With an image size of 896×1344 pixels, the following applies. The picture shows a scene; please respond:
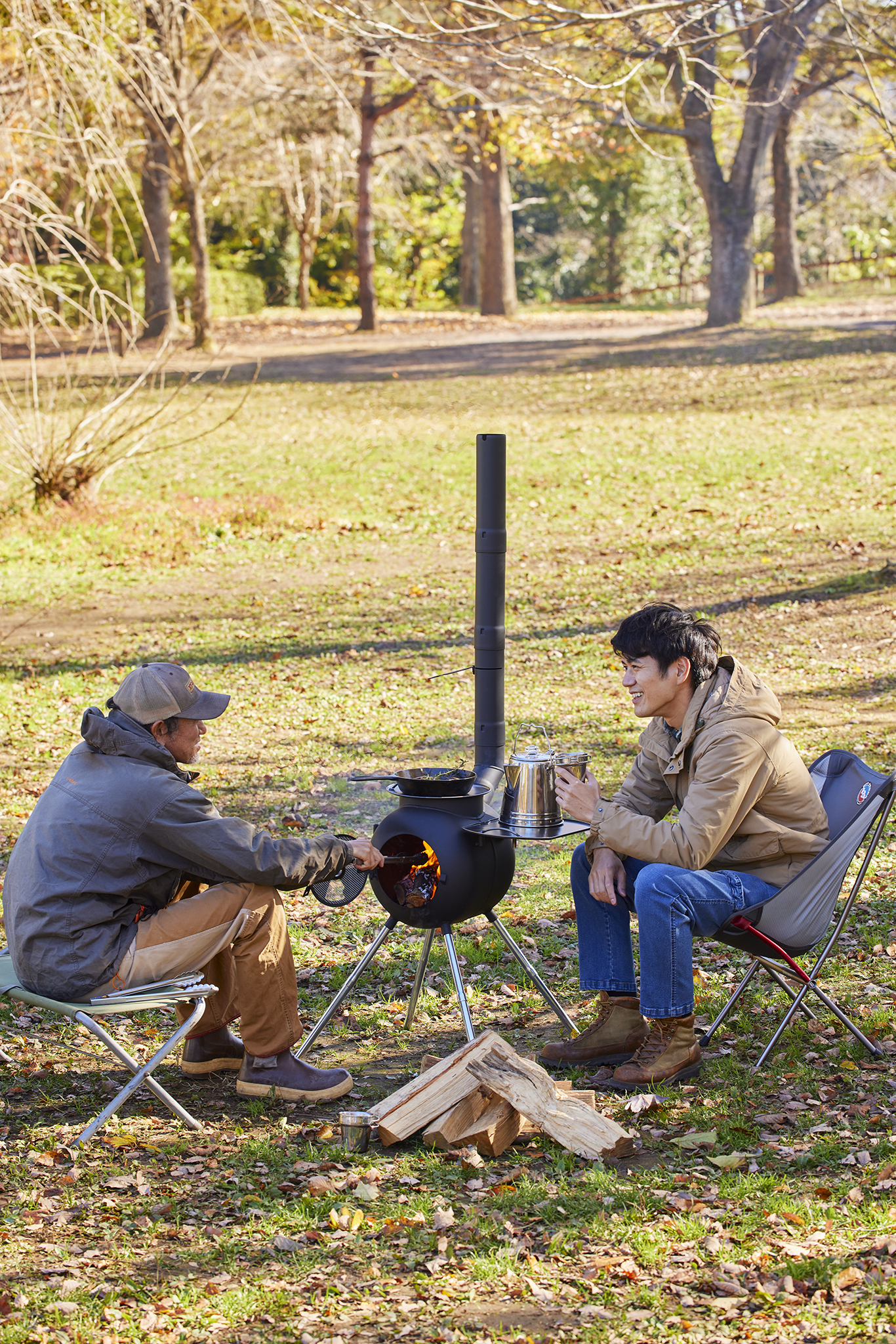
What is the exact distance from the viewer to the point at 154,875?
4133mm

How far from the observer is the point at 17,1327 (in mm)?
3105

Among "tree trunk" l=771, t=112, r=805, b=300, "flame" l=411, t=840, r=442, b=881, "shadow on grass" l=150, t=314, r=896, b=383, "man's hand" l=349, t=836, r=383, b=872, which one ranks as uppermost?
"tree trunk" l=771, t=112, r=805, b=300

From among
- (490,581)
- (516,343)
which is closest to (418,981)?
(490,581)

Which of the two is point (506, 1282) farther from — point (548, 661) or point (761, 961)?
point (548, 661)

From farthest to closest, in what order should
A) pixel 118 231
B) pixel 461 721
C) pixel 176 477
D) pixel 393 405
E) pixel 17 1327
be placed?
pixel 118 231, pixel 393 405, pixel 176 477, pixel 461 721, pixel 17 1327

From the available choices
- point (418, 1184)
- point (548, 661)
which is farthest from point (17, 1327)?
point (548, 661)

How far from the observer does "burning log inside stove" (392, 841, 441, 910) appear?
14.4ft

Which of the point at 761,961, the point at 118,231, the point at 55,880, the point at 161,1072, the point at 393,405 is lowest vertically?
the point at 161,1072

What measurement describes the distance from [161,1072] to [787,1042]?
7.12 ft

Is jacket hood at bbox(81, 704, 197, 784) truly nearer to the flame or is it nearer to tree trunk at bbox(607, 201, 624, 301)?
the flame

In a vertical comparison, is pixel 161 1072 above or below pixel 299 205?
below

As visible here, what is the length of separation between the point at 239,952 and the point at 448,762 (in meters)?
3.58

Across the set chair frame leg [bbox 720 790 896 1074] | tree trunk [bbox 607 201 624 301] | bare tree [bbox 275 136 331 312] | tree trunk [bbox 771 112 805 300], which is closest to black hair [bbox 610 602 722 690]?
chair frame leg [bbox 720 790 896 1074]

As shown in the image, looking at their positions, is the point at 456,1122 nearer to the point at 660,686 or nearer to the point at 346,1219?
the point at 346,1219
